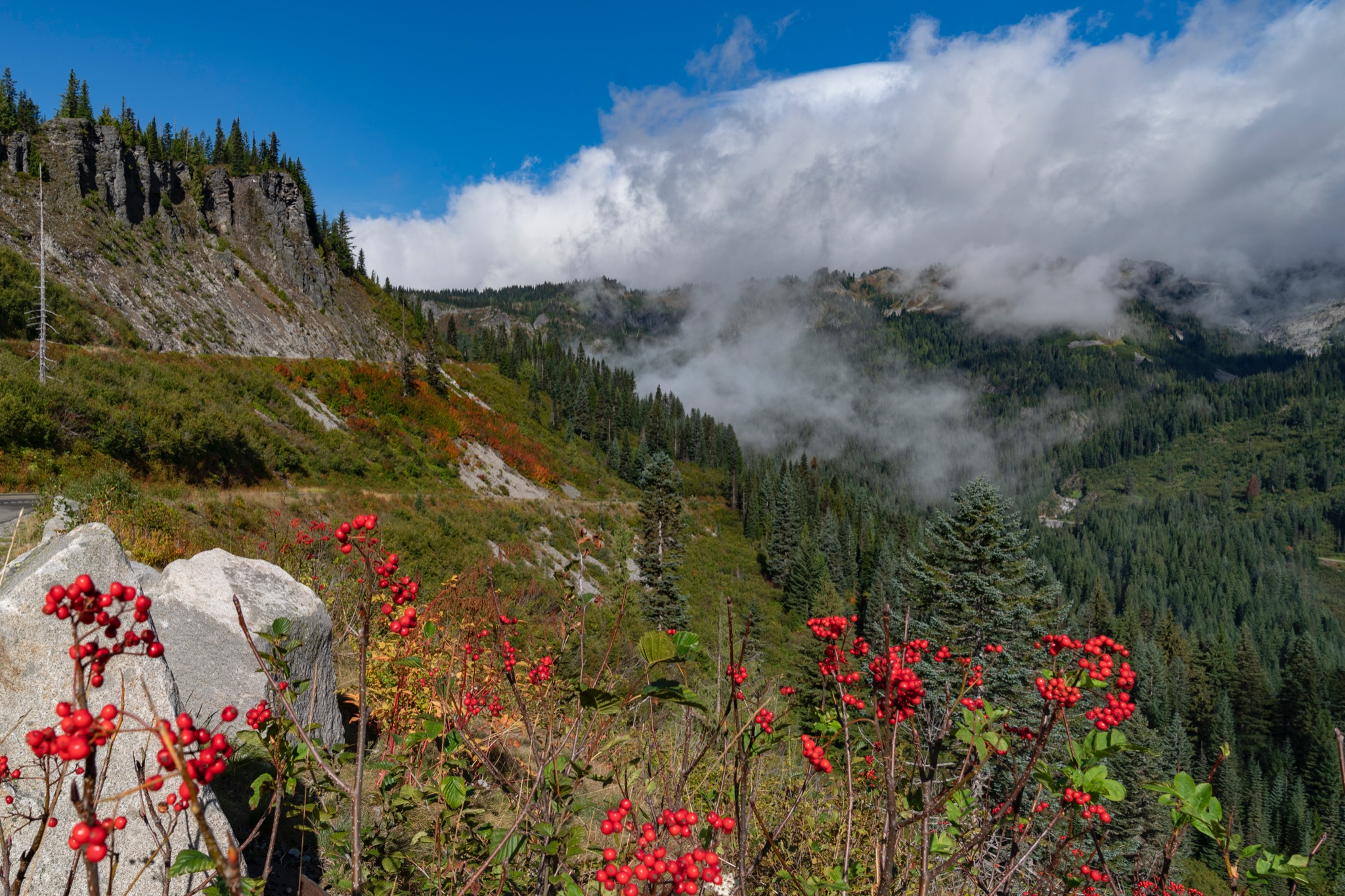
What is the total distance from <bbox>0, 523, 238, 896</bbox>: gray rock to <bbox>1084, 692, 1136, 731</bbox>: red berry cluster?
3.71 meters

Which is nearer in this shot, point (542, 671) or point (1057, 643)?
point (1057, 643)

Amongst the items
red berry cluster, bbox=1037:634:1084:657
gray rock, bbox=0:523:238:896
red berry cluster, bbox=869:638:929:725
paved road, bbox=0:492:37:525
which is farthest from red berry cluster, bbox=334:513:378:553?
paved road, bbox=0:492:37:525

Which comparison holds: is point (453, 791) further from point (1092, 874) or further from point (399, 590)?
point (1092, 874)

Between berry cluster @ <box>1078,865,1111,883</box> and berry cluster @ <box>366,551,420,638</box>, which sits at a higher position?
berry cluster @ <box>366,551,420,638</box>

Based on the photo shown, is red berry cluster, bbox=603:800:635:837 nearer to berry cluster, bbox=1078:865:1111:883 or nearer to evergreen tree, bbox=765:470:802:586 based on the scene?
berry cluster, bbox=1078:865:1111:883

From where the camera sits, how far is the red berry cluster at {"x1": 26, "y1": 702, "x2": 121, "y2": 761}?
1.03 m

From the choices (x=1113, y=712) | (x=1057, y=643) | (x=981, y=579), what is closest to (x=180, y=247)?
(x=981, y=579)

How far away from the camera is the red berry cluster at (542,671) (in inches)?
141

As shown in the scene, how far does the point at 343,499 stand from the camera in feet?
56.1

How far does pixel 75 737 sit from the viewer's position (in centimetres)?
102

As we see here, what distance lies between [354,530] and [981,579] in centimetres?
1787

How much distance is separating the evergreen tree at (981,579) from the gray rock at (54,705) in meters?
16.2

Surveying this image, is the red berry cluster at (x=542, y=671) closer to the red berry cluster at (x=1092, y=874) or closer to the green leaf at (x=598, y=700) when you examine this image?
the green leaf at (x=598, y=700)

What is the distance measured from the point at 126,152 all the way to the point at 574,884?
70528 millimetres
